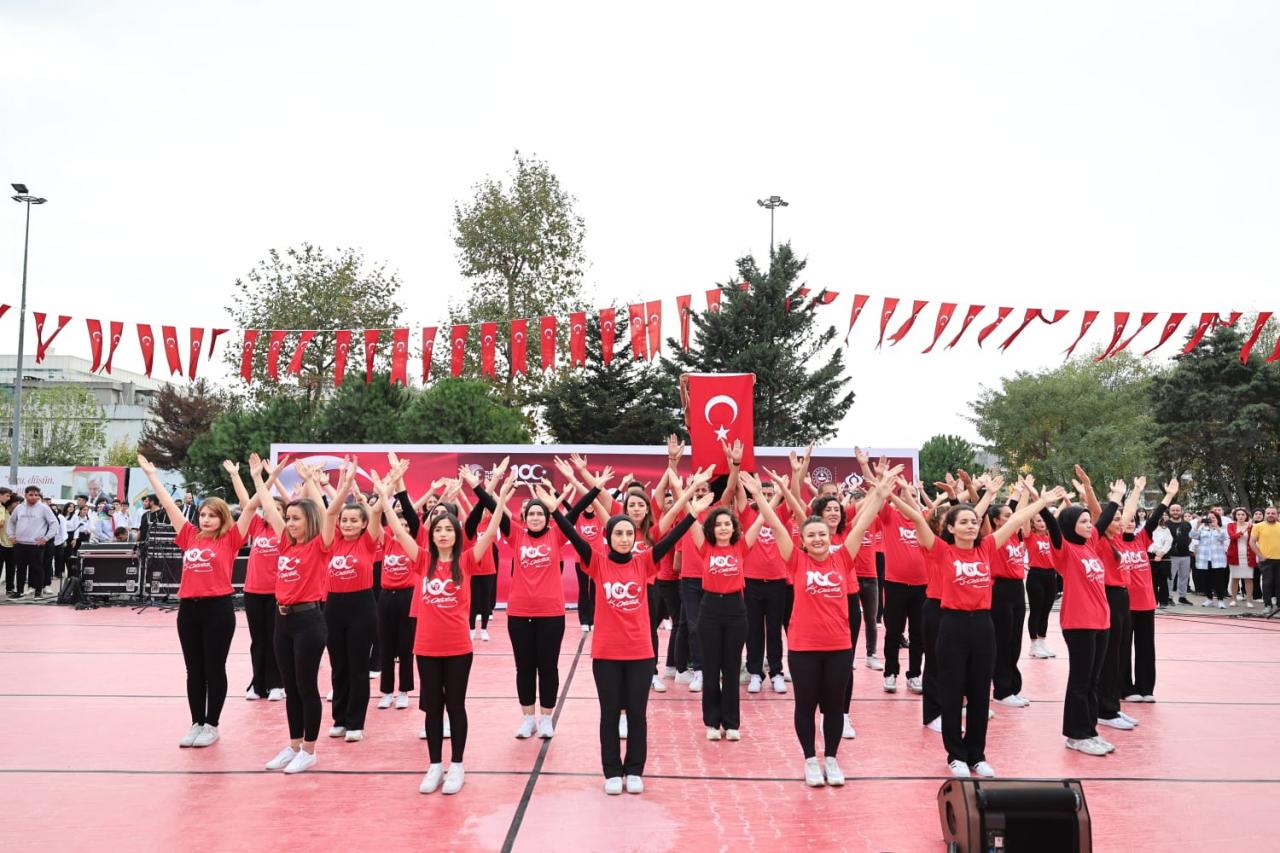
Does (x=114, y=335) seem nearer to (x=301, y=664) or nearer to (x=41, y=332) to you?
(x=41, y=332)

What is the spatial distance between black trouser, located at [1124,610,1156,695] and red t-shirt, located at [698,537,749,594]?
3.81 m

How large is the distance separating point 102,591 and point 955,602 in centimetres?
1554

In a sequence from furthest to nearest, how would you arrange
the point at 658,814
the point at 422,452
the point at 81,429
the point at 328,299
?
the point at 81,429, the point at 328,299, the point at 422,452, the point at 658,814

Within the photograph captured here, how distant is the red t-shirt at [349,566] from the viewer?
303 inches

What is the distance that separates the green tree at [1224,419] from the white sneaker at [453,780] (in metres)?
35.9

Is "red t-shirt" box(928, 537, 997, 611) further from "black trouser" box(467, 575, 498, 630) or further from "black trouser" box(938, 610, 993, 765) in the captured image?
"black trouser" box(467, 575, 498, 630)

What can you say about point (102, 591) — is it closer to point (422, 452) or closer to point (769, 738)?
point (422, 452)

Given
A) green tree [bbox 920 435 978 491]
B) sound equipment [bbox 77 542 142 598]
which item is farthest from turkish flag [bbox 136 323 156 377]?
green tree [bbox 920 435 978 491]

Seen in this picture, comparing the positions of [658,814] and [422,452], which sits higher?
[422,452]

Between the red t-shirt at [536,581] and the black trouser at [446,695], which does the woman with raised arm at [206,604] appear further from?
the red t-shirt at [536,581]

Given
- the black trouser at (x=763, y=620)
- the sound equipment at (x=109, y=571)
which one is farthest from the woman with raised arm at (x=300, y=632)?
the sound equipment at (x=109, y=571)

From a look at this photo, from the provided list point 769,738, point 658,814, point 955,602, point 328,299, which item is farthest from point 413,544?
point 328,299

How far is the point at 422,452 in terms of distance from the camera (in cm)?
1680

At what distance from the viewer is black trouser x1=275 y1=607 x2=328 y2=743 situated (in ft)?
22.4
